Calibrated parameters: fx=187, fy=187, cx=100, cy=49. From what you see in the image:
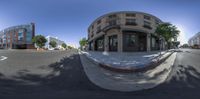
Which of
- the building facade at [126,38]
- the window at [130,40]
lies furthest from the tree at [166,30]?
the window at [130,40]

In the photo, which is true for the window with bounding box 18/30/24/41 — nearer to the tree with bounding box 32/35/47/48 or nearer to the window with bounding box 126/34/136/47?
the tree with bounding box 32/35/47/48

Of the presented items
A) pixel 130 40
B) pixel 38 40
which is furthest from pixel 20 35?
pixel 130 40

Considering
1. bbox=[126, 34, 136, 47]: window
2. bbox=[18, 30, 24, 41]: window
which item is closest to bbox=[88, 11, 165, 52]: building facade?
bbox=[126, 34, 136, 47]: window

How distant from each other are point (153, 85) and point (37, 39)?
66827 millimetres

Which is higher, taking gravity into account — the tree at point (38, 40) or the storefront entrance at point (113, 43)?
the tree at point (38, 40)

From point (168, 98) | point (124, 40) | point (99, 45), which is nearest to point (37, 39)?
point (99, 45)

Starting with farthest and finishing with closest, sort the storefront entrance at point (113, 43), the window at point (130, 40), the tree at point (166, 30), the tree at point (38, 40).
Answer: the tree at point (38, 40) → the storefront entrance at point (113, 43) → the window at point (130, 40) → the tree at point (166, 30)

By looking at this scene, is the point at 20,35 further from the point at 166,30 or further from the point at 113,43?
the point at 166,30

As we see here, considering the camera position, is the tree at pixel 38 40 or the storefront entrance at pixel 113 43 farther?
the tree at pixel 38 40

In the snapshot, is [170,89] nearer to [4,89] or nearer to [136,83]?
[136,83]

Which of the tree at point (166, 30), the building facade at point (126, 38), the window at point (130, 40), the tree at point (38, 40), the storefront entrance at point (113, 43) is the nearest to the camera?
the tree at point (166, 30)

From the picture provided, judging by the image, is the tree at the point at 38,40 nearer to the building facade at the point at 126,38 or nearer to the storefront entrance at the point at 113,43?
the building facade at the point at 126,38

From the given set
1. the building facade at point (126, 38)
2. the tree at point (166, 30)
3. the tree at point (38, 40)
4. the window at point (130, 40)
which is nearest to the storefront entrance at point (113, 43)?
the building facade at point (126, 38)

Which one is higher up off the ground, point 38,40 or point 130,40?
point 38,40
